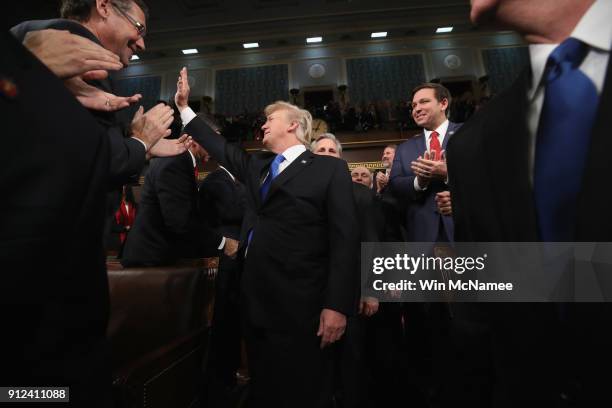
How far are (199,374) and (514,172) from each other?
4.63 feet

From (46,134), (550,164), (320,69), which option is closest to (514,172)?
(550,164)

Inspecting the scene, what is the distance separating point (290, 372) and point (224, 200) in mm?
1593

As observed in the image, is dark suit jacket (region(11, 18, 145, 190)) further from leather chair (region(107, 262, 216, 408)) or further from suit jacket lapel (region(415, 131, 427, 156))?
suit jacket lapel (region(415, 131, 427, 156))

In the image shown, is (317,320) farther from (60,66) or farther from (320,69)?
(320,69)

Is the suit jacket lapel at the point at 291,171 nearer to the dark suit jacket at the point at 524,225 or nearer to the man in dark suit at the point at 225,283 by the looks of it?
the man in dark suit at the point at 225,283

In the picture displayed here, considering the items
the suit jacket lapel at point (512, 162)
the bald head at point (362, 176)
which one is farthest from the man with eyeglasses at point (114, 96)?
the bald head at point (362, 176)

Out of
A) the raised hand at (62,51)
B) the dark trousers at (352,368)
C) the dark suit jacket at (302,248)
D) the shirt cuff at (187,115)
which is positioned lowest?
the dark trousers at (352,368)

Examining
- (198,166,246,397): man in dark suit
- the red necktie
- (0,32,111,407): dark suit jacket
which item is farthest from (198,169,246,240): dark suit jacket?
(0,32,111,407): dark suit jacket

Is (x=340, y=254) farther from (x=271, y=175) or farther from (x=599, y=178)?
(x=599, y=178)

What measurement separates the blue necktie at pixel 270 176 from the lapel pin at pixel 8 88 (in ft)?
4.01

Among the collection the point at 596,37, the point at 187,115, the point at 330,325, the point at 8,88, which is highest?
the point at 187,115

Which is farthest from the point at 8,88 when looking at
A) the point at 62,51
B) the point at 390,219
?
the point at 390,219

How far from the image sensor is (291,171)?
1.63 metres

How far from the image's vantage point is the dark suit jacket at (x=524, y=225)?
19.5 inches
